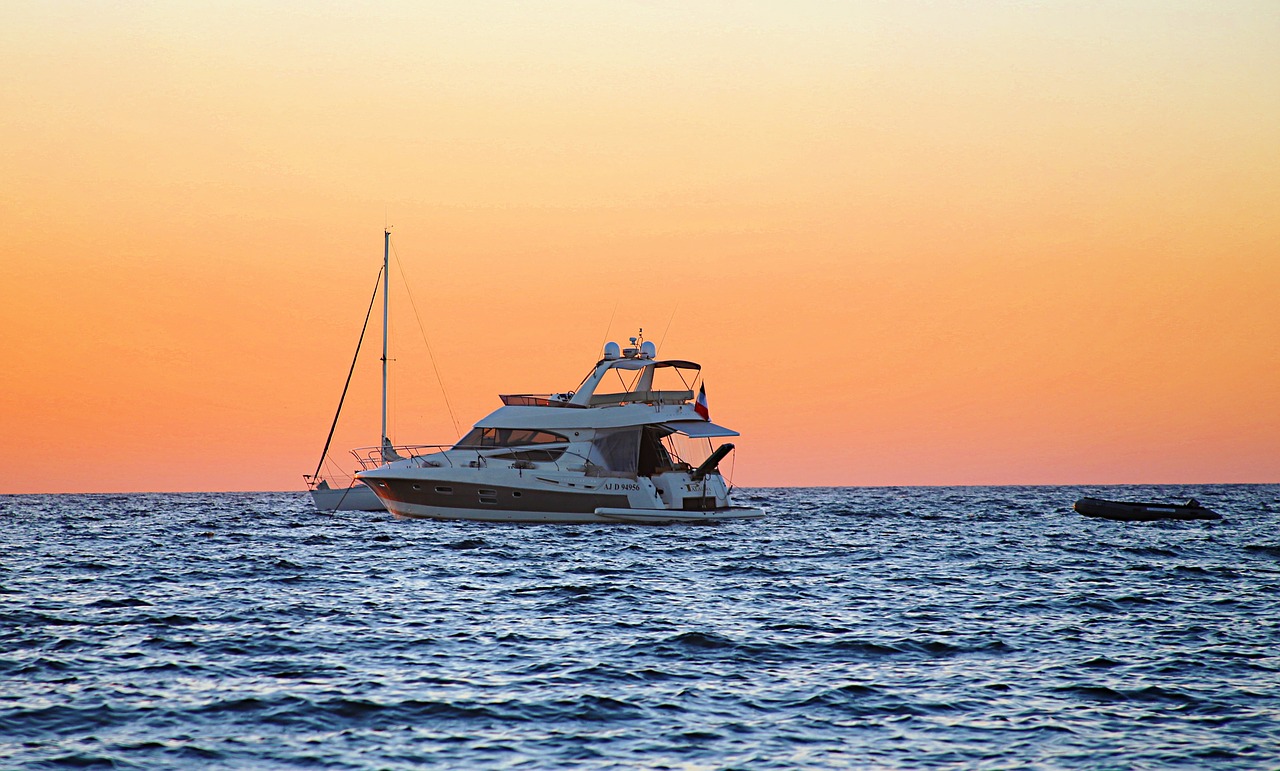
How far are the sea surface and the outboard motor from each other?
1274cm

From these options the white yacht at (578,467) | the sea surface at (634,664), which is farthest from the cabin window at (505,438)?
the sea surface at (634,664)

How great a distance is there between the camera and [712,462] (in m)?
A: 40.4

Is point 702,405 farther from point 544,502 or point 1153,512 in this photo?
point 1153,512

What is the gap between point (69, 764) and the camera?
9.33m

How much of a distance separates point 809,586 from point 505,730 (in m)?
12.8

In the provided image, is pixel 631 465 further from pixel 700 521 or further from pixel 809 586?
pixel 809 586

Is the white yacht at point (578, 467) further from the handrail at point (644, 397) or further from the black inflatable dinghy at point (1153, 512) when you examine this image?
the black inflatable dinghy at point (1153, 512)

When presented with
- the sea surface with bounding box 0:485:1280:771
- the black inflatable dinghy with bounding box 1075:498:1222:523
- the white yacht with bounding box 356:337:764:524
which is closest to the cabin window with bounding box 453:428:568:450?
the white yacht with bounding box 356:337:764:524

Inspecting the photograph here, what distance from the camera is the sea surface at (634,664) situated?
998 centimetres

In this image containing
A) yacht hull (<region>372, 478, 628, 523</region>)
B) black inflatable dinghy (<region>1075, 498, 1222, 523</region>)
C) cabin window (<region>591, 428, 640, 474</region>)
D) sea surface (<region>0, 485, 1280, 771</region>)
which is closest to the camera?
sea surface (<region>0, 485, 1280, 771</region>)

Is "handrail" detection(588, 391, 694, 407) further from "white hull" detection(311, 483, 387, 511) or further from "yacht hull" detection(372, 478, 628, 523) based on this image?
"white hull" detection(311, 483, 387, 511)

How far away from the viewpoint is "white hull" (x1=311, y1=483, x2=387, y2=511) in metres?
54.0

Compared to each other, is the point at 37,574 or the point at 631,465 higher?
the point at 631,465

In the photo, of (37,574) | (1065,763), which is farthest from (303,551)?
(1065,763)
